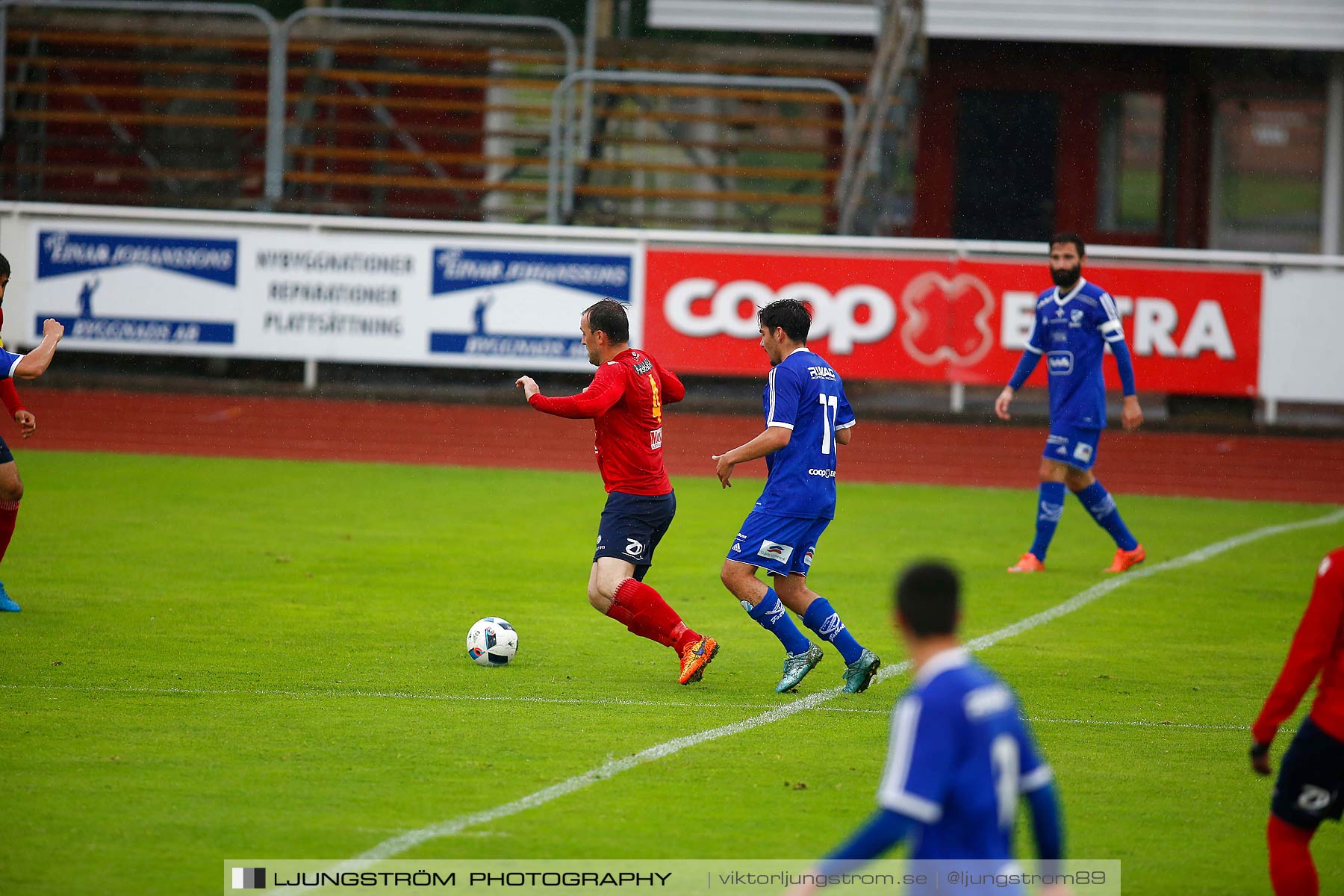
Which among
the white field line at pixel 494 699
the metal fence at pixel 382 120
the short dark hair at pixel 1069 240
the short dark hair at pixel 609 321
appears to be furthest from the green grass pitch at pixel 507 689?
the metal fence at pixel 382 120

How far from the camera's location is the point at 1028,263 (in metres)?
19.2

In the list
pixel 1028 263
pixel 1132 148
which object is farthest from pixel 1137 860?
pixel 1132 148

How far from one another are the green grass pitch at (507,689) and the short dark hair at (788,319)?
180cm

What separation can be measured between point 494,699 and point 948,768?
4337 millimetres

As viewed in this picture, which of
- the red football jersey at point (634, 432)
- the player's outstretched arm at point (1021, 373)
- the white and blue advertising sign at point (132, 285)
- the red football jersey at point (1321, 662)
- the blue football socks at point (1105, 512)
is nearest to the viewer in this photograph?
the red football jersey at point (1321, 662)

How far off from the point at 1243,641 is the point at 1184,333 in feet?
34.9

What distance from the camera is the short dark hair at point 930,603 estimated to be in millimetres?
3637

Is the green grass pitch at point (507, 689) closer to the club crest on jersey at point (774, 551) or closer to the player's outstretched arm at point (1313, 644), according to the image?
the club crest on jersey at point (774, 551)

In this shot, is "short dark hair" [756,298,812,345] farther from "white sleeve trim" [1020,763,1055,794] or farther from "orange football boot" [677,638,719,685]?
"white sleeve trim" [1020,763,1055,794]

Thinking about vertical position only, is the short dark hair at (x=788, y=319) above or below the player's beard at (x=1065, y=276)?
below

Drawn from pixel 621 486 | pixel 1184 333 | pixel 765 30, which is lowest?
pixel 621 486

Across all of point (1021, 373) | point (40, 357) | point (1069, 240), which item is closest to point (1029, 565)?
point (1021, 373)

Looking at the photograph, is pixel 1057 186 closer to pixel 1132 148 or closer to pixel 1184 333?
pixel 1184 333

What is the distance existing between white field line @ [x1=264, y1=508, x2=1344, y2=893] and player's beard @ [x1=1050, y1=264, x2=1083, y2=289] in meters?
2.16
